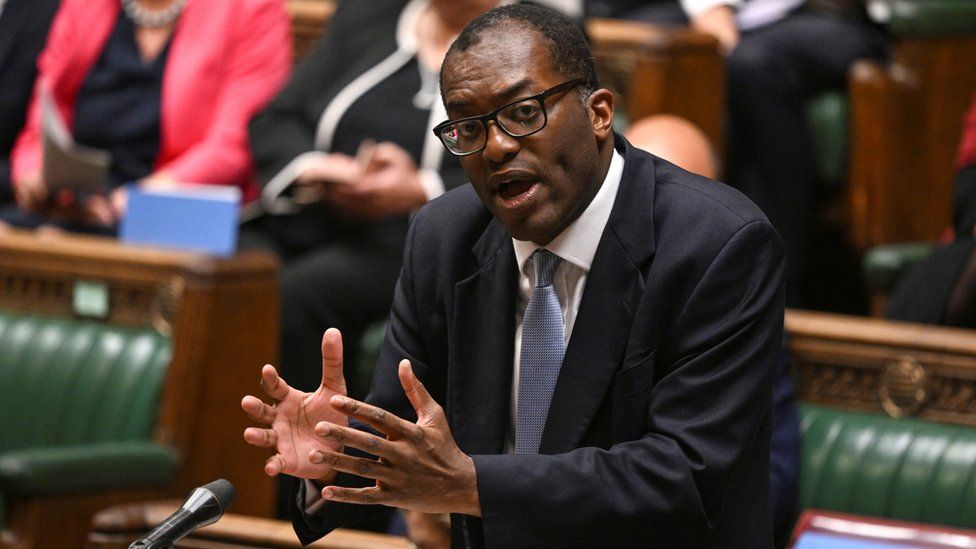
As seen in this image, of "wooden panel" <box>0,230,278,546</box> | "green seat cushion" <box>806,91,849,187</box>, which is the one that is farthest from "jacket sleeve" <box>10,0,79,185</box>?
"green seat cushion" <box>806,91,849,187</box>

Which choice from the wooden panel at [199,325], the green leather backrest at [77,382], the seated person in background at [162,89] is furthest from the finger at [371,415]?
the seated person in background at [162,89]

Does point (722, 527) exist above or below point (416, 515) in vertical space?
above

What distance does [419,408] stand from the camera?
1020 millimetres

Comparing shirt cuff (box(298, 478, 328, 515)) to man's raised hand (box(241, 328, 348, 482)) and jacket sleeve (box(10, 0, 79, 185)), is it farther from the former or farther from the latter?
jacket sleeve (box(10, 0, 79, 185))

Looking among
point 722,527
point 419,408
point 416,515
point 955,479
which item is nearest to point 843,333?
point 955,479

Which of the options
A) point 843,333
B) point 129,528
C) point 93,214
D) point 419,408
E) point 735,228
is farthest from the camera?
point 93,214

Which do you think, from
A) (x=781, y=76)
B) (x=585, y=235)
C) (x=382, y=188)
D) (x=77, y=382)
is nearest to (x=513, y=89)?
(x=585, y=235)

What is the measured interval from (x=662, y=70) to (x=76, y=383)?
102 cm

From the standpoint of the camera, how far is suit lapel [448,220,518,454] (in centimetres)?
120

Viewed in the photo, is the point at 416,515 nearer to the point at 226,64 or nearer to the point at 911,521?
the point at 911,521

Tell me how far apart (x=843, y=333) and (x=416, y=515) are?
0.63m

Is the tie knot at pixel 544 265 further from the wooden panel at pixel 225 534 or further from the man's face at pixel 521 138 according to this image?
the wooden panel at pixel 225 534

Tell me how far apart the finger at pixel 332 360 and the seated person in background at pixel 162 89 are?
4.88ft

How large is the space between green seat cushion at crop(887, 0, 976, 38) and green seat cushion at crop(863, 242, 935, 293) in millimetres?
490
